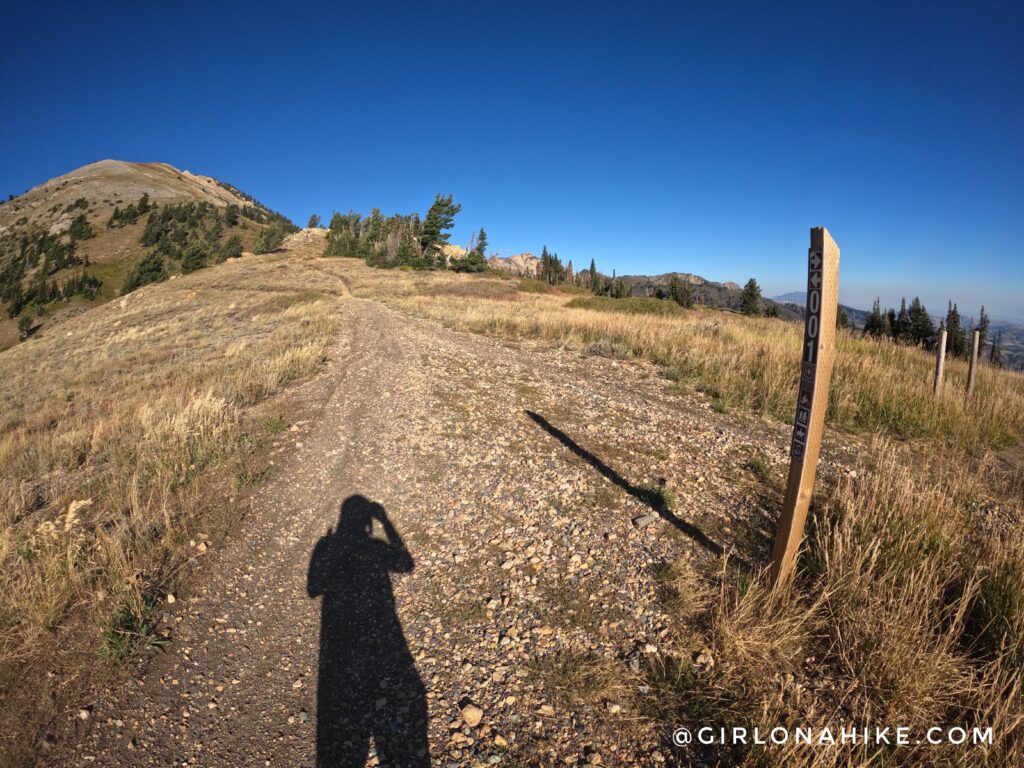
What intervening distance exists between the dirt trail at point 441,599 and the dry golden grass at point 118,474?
563 millimetres

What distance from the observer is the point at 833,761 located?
2172 millimetres

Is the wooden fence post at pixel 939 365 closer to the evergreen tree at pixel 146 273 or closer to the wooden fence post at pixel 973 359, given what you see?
the wooden fence post at pixel 973 359

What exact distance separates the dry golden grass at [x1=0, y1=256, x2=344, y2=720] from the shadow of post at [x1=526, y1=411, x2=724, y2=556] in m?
4.73

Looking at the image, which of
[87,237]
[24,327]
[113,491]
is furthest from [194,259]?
[113,491]

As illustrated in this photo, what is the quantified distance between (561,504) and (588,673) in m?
Answer: 2.32

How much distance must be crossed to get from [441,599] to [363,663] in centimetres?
80

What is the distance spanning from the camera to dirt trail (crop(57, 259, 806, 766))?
8.79 ft

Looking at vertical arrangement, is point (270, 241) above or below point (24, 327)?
above

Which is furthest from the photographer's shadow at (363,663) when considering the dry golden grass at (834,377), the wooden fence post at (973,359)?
the wooden fence post at (973,359)

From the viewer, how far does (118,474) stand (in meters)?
5.91

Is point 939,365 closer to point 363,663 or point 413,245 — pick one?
point 363,663

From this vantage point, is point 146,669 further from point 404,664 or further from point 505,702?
point 505,702

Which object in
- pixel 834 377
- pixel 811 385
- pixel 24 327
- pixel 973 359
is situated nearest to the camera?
pixel 811 385

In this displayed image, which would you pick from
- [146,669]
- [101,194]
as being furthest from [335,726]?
[101,194]
